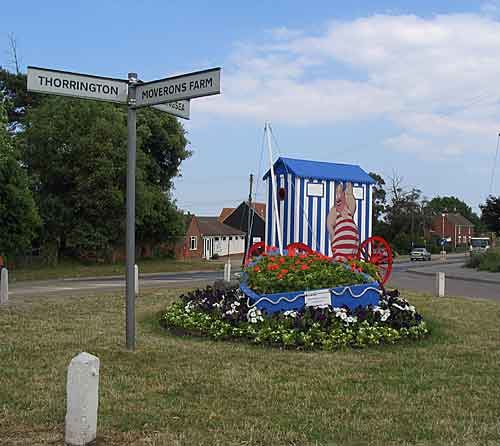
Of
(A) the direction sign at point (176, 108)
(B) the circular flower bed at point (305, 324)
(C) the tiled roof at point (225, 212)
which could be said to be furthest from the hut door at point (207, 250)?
(A) the direction sign at point (176, 108)

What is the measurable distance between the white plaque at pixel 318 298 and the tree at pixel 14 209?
24607 mm

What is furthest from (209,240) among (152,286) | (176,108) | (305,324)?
(176,108)

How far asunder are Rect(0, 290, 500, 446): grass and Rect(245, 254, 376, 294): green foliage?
1.66m

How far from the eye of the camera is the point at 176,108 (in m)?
8.13

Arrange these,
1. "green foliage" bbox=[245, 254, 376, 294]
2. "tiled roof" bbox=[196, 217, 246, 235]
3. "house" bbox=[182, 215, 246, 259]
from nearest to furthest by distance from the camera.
→ 1. "green foliage" bbox=[245, 254, 376, 294]
2. "house" bbox=[182, 215, 246, 259]
3. "tiled roof" bbox=[196, 217, 246, 235]

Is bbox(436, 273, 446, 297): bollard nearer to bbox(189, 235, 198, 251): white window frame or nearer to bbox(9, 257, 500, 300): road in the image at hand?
bbox(9, 257, 500, 300): road

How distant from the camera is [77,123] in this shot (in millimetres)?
38875

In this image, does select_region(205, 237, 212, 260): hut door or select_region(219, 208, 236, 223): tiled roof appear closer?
select_region(205, 237, 212, 260): hut door

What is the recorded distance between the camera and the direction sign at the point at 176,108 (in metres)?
8.00

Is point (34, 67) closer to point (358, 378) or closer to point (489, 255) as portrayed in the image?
point (358, 378)

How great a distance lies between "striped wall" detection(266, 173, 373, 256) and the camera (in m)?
13.9

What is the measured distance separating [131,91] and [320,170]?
6974mm

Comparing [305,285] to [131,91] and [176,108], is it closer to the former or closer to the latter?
[176,108]

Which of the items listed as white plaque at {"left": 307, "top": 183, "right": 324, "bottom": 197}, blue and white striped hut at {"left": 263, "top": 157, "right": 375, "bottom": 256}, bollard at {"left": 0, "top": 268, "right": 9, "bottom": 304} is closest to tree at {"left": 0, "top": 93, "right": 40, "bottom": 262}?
bollard at {"left": 0, "top": 268, "right": 9, "bottom": 304}
